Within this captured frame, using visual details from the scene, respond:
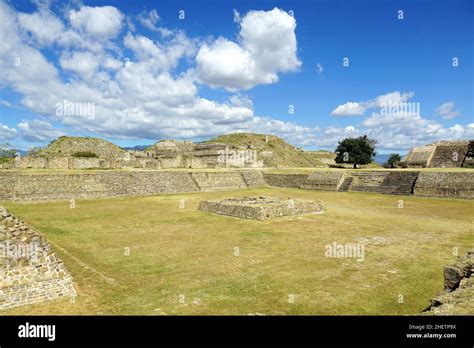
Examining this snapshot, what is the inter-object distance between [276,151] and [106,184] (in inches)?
2144

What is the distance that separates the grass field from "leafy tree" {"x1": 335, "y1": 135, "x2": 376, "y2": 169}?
28.9 metres

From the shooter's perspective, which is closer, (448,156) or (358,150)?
(448,156)

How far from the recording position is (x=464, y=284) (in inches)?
261

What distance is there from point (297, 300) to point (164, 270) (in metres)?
4.12

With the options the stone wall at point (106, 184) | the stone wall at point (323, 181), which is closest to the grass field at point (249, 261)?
the stone wall at point (106, 184)

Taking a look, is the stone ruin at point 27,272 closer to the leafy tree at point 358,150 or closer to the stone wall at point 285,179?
the stone wall at point 285,179

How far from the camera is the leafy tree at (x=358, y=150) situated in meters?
47.9

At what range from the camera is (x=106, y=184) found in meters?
29.8

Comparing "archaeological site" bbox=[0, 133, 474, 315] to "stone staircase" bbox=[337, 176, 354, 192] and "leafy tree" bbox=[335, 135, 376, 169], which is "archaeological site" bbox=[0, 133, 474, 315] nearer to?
"stone staircase" bbox=[337, 176, 354, 192]
